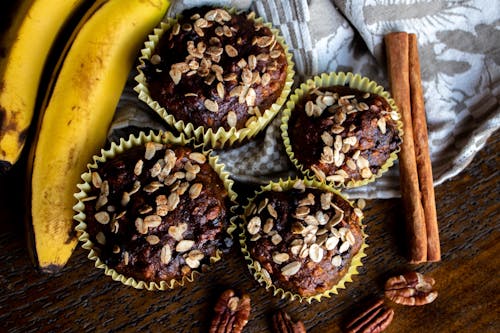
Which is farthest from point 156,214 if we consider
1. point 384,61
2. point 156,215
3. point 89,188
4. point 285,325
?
point 384,61

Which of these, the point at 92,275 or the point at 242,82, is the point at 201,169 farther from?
the point at 92,275

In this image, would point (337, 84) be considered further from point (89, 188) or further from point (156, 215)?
point (89, 188)

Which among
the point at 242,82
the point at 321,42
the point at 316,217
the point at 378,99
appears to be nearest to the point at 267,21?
the point at 321,42

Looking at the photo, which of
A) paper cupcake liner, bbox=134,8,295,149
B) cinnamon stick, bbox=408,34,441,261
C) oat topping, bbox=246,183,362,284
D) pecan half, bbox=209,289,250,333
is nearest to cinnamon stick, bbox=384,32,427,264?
cinnamon stick, bbox=408,34,441,261

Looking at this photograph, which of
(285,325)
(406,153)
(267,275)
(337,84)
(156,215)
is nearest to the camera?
(156,215)

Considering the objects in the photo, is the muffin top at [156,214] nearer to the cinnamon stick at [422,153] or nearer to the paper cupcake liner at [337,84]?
the paper cupcake liner at [337,84]

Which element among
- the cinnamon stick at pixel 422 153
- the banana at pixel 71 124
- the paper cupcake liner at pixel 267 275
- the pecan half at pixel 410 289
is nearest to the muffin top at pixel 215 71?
the banana at pixel 71 124
